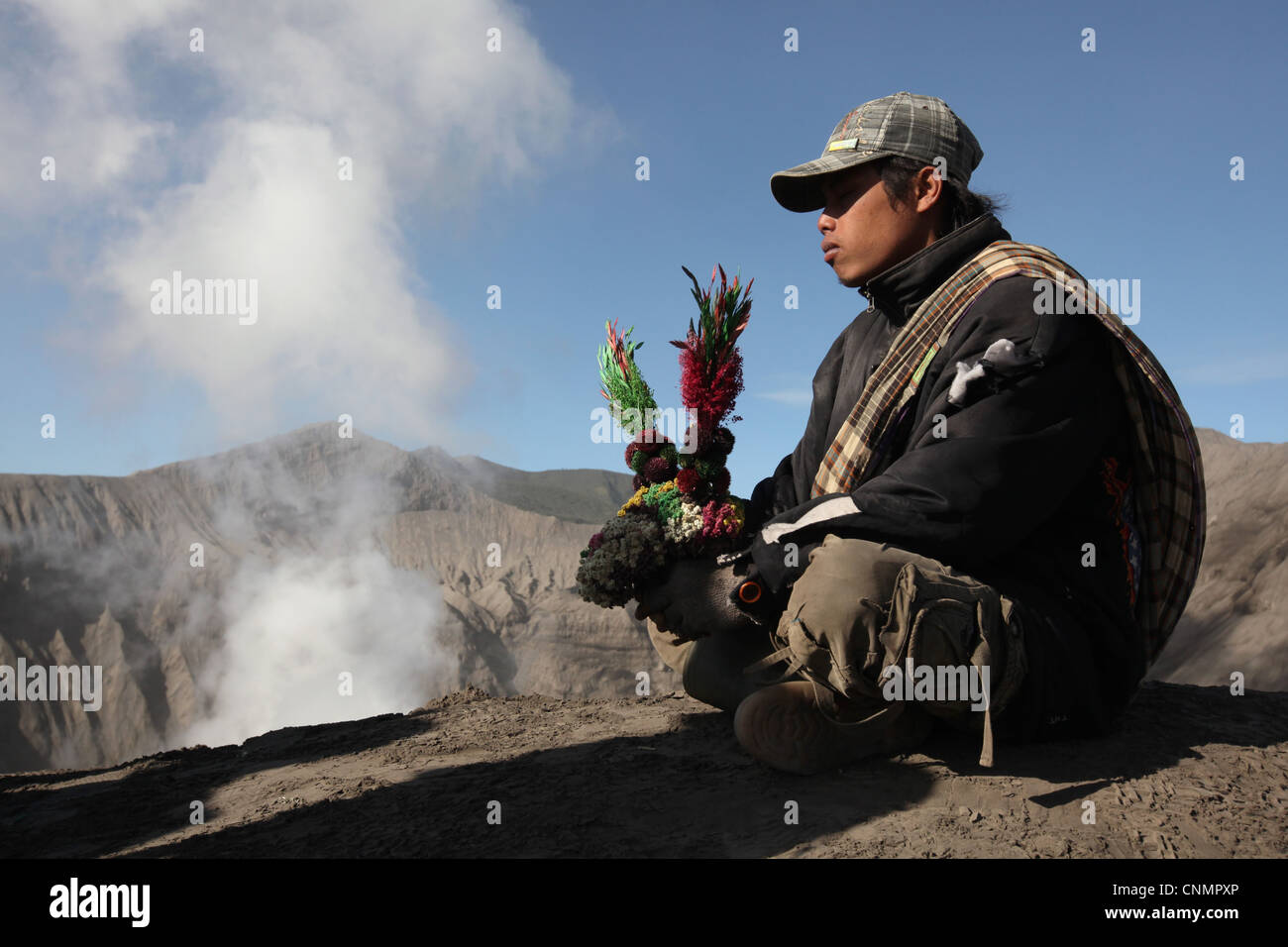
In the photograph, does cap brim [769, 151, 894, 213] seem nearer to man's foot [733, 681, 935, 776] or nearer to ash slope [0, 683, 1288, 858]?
man's foot [733, 681, 935, 776]

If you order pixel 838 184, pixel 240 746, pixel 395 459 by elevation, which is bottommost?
pixel 240 746

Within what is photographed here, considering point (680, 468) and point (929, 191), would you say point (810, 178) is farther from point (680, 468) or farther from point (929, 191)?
point (680, 468)

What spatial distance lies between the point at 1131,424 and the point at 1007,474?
23.0 inches

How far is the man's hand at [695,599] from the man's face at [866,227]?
3.38 feet

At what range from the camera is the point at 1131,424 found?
94.7 inches

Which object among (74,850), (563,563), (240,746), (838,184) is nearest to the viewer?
(74,850)

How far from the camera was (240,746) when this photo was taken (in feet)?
12.6

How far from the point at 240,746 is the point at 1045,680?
10.9ft

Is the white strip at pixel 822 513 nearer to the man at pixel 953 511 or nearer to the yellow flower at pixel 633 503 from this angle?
the man at pixel 953 511

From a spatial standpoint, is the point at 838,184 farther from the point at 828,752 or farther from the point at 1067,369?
the point at 828,752

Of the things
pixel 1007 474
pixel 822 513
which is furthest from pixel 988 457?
pixel 822 513

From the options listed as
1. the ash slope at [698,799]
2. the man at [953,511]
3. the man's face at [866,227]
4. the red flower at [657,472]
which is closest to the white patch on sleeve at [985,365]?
the man at [953,511]

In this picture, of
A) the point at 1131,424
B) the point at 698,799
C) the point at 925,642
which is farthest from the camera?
the point at 1131,424
